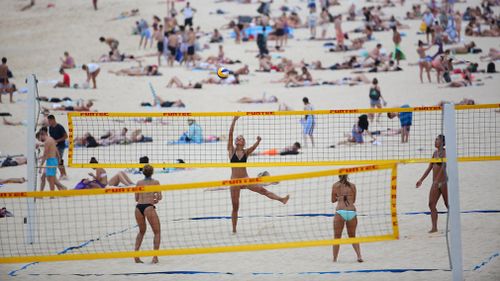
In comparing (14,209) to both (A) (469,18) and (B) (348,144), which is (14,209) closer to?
(B) (348,144)

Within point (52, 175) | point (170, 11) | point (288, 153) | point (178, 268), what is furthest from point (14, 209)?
point (170, 11)

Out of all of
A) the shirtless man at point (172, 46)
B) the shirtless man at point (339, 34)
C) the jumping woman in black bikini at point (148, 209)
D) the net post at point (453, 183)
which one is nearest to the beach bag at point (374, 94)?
the shirtless man at point (339, 34)

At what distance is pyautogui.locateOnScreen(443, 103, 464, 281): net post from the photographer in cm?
1098

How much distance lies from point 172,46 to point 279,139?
980 cm

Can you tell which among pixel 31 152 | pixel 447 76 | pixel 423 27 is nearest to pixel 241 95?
pixel 447 76

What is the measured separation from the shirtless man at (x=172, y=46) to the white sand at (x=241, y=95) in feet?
2.20

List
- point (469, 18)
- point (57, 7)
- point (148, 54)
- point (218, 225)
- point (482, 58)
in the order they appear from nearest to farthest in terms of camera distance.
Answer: point (218, 225)
point (482, 58)
point (148, 54)
point (469, 18)
point (57, 7)

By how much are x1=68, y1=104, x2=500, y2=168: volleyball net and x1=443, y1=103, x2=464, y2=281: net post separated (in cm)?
835

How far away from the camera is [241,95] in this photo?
2719cm

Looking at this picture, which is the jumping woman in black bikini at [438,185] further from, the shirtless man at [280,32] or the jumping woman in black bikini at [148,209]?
the shirtless man at [280,32]

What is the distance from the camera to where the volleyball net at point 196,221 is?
46.6ft

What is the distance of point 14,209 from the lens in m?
16.5

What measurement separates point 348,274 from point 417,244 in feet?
5.93

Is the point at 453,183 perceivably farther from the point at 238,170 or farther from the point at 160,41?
the point at 160,41
